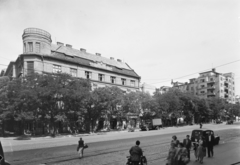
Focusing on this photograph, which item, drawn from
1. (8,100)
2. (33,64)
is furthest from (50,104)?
(33,64)

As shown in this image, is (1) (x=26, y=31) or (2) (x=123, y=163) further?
(1) (x=26, y=31)

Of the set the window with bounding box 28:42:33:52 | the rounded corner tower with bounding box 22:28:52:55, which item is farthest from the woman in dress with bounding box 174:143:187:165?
the window with bounding box 28:42:33:52

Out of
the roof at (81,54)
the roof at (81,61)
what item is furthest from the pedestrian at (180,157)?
the roof at (81,54)

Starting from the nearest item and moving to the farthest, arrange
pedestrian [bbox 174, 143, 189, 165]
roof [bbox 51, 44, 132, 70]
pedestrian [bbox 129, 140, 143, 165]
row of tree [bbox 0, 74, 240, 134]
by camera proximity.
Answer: pedestrian [bbox 174, 143, 189, 165] < pedestrian [bbox 129, 140, 143, 165] < row of tree [bbox 0, 74, 240, 134] < roof [bbox 51, 44, 132, 70]

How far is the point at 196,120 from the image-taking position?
7775cm

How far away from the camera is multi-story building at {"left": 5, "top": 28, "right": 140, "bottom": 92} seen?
37.9 metres

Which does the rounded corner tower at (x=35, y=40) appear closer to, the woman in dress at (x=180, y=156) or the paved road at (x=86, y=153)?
the paved road at (x=86, y=153)

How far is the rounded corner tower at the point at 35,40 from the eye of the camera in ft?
121

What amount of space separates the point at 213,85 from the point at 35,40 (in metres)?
90.9

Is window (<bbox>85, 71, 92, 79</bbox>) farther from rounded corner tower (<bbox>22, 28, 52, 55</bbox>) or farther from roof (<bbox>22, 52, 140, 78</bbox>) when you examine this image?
rounded corner tower (<bbox>22, 28, 52, 55</bbox>)

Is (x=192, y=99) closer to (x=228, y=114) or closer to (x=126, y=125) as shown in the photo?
(x=126, y=125)

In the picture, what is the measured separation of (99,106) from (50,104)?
911cm

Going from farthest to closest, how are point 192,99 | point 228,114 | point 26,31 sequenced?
point 228,114
point 192,99
point 26,31

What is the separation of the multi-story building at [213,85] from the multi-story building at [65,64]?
56840mm
